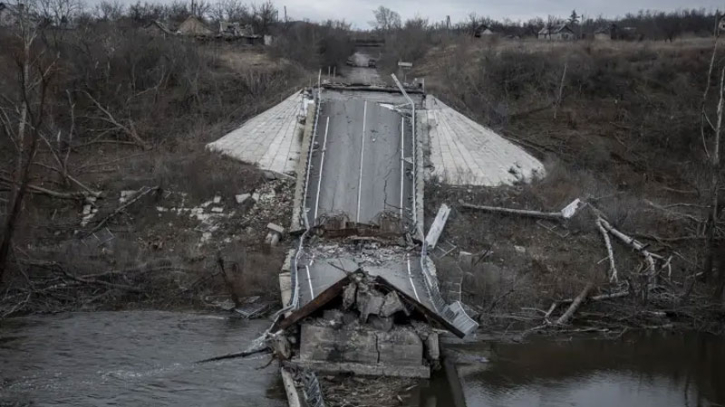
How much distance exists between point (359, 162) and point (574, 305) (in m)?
6.15

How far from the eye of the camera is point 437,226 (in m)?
17.5

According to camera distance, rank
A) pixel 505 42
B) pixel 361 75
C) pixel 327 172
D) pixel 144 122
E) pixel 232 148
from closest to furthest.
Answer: pixel 327 172, pixel 232 148, pixel 144 122, pixel 361 75, pixel 505 42

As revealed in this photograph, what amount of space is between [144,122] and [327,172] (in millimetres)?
7827

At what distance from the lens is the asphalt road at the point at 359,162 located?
1759 centimetres

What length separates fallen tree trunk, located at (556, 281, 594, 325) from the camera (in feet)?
50.4

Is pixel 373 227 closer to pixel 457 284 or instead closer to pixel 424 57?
pixel 457 284

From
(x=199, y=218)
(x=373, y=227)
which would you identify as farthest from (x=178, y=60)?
(x=373, y=227)

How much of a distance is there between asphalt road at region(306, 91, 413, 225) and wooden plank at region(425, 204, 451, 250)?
2.10 feet

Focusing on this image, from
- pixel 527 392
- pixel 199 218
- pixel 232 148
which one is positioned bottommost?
pixel 527 392

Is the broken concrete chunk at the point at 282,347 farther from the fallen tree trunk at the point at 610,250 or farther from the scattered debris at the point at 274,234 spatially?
the fallen tree trunk at the point at 610,250

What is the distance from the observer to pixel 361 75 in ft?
106

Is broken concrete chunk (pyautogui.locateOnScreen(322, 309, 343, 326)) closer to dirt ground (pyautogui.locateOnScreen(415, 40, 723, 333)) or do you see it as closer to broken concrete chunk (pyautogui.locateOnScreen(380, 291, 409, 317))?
broken concrete chunk (pyautogui.locateOnScreen(380, 291, 409, 317))

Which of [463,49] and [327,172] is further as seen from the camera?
[463,49]

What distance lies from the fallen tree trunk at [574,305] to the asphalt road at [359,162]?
398 centimetres
